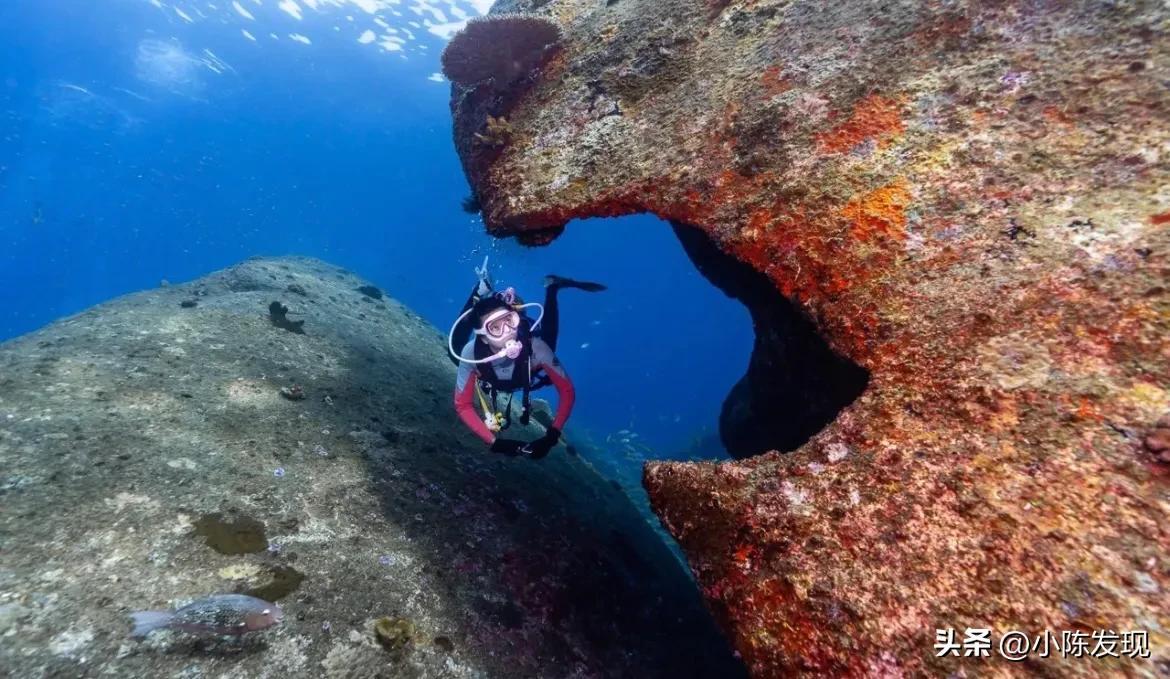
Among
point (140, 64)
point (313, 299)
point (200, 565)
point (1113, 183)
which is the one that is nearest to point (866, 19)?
point (1113, 183)

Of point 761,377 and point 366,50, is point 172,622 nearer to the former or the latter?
point 761,377

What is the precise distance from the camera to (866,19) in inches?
174

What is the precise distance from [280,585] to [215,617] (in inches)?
18.7

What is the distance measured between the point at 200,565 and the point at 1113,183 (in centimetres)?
655

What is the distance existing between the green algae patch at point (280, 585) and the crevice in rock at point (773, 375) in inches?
173

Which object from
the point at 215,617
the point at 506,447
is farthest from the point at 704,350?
the point at 215,617

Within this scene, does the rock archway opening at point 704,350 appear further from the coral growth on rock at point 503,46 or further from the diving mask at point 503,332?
the coral growth on rock at point 503,46

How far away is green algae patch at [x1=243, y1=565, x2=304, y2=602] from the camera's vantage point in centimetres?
385

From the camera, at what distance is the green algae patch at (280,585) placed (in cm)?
385

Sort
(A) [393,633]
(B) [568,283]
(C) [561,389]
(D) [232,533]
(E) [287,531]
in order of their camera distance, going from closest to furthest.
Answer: (A) [393,633] → (D) [232,533] → (E) [287,531] → (C) [561,389] → (B) [568,283]

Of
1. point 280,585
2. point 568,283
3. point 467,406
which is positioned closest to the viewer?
point 280,585

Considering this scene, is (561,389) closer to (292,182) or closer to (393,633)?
(393,633)

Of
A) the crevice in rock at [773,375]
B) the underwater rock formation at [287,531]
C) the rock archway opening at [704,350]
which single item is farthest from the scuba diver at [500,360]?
the crevice in rock at [773,375]

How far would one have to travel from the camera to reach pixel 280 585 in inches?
156
